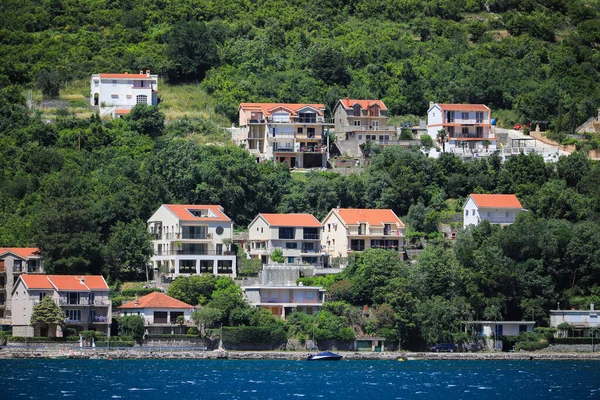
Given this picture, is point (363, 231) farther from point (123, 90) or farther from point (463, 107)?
point (123, 90)

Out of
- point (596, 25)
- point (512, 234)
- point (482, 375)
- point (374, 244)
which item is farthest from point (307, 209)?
point (596, 25)

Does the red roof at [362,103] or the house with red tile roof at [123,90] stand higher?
the house with red tile roof at [123,90]

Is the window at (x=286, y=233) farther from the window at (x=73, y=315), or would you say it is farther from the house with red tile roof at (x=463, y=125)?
the house with red tile roof at (x=463, y=125)

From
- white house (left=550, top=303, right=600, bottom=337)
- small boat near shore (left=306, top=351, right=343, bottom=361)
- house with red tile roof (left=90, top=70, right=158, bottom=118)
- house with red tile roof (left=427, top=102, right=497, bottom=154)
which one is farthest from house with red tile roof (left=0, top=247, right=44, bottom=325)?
house with red tile roof (left=427, top=102, right=497, bottom=154)

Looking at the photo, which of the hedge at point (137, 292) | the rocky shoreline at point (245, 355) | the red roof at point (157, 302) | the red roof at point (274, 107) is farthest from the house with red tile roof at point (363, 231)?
the red roof at point (157, 302)

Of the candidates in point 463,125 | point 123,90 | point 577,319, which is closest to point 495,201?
point 577,319

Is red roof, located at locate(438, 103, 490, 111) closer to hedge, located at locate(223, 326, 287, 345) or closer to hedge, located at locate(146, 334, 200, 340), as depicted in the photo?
hedge, located at locate(223, 326, 287, 345)
